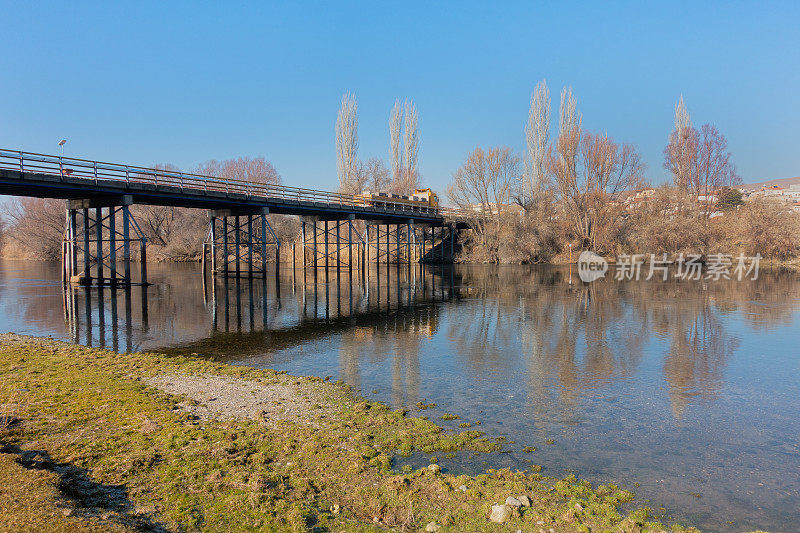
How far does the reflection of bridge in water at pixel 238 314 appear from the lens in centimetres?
1302

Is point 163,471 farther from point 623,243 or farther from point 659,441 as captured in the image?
point 623,243

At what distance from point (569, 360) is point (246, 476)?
7.78 m

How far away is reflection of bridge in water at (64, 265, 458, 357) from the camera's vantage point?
13016mm

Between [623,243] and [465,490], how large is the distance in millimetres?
51757

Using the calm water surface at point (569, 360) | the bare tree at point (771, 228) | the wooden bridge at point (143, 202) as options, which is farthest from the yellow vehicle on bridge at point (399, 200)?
the bare tree at point (771, 228)

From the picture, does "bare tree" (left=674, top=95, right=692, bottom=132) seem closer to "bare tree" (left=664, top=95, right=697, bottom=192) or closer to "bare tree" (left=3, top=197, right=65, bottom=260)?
"bare tree" (left=664, top=95, right=697, bottom=192)

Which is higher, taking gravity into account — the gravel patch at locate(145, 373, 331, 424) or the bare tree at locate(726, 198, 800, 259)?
the bare tree at locate(726, 198, 800, 259)

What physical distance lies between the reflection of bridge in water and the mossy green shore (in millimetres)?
5046

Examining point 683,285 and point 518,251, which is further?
point 518,251

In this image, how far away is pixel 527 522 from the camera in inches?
167

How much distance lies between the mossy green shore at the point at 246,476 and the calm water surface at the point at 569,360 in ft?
2.05

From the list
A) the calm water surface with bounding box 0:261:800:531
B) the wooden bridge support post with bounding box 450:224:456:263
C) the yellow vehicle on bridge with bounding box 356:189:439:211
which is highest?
the yellow vehicle on bridge with bounding box 356:189:439:211

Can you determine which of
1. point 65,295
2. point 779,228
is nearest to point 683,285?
point 779,228

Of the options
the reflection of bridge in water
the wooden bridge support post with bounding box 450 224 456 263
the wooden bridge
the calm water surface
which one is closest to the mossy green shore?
the calm water surface
